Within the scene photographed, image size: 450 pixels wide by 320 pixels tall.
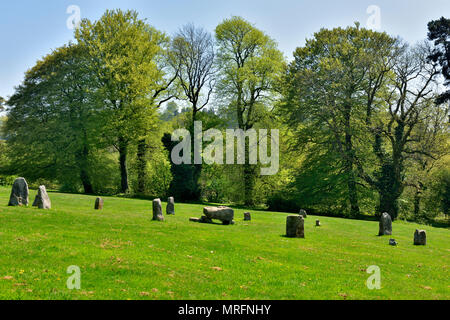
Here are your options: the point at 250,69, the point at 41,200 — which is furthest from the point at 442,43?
the point at 41,200

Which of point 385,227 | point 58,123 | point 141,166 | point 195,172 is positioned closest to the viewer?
point 385,227

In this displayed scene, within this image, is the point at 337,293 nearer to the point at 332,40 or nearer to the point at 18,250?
the point at 18,250

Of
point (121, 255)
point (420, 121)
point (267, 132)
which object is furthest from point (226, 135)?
point (121, 255)

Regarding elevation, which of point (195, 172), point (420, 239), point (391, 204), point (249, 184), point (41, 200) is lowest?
point (420, 239)

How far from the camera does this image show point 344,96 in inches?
1512

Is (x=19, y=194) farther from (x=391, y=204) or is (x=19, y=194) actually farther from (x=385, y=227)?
(x=391, y=204)

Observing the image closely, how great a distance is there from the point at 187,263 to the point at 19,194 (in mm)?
12428

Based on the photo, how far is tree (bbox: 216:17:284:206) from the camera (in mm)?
44094

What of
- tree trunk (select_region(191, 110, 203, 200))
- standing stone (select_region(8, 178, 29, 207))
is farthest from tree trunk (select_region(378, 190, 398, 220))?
standing stone (select_region(8, 178, 29, 207))

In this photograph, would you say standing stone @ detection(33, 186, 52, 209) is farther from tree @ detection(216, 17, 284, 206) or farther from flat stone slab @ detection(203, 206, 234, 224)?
tree @ detection(216, 17, 284, 206)

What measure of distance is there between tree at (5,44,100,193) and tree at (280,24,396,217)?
25120 mm
